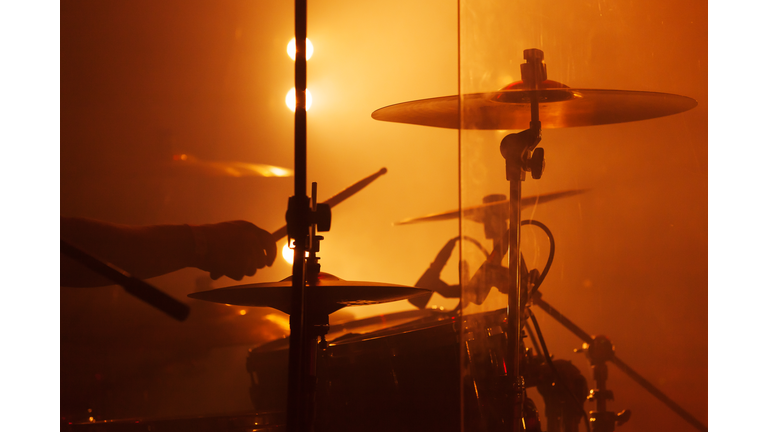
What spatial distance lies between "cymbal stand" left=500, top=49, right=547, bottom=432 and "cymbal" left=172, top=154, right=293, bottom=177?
1.76 feet

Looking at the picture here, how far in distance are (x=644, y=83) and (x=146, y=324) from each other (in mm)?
1213

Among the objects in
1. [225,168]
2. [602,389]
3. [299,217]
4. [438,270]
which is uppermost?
[225,168]

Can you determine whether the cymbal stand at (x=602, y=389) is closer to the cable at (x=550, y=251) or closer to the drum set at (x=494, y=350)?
the drum set at (x=494, y=350)

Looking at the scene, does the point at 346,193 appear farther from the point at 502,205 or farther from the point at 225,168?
the point at 502,205

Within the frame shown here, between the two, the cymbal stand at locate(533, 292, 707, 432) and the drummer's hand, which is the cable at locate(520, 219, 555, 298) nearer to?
the cymbal stand at locate(533, 292, 707, 432)

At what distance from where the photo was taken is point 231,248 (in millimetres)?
1017

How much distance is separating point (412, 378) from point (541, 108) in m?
0.59

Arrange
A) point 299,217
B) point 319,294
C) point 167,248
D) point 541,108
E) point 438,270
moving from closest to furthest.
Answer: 1. point 299,217
2. point 319,294
3. point 541,108
4. point 167,248
5. point 438,270

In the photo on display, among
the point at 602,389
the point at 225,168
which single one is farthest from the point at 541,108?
the point at 225,168

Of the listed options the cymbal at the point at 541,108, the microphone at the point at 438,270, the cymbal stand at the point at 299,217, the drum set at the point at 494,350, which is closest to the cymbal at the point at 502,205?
the drum set at the point at 494,350

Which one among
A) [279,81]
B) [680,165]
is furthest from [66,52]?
[680,165]

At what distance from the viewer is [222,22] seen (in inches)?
40.6

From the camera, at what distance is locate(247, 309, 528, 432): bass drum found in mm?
857

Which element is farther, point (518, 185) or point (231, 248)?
point (231, 248)
